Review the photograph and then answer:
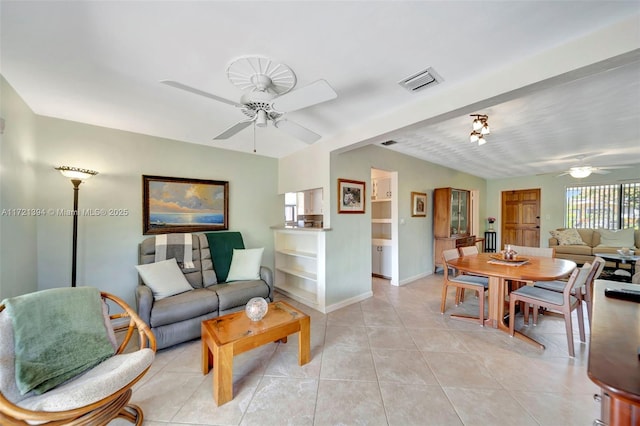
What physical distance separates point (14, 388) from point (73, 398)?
0.32 m

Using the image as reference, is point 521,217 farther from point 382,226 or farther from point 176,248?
point 176,248

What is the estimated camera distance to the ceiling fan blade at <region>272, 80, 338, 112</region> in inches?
55.5

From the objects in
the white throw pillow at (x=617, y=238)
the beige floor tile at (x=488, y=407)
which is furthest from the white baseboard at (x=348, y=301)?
the white throw pillow at (x=617, y=238)

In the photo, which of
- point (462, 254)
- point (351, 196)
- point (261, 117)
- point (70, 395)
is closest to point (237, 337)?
point (70, 395)

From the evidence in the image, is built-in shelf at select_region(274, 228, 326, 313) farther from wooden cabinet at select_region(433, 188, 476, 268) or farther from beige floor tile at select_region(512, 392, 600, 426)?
wooden cabinet at select_region(433, 188, 476, 268)

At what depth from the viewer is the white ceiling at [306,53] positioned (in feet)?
4.00

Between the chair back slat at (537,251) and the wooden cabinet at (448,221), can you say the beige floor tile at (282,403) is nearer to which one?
the chair back slat at (537,251)

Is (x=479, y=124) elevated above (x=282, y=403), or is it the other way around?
(x=479, y=124)

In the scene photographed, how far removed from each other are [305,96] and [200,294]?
2.26 metres

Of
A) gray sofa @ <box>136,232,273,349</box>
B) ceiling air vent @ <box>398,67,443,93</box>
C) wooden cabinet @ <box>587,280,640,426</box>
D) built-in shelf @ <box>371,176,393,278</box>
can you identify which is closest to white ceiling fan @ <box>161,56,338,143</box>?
ceiling air vent @ <box>398,67,443,93</box>

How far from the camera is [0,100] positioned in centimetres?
175

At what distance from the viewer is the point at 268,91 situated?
178 cm

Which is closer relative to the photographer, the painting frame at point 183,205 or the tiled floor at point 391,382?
the tiled floor at point 391,382

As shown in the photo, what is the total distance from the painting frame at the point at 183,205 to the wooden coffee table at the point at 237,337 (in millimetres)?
1693
